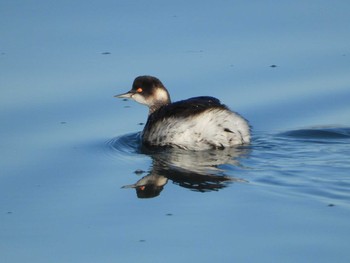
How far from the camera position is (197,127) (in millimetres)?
11547

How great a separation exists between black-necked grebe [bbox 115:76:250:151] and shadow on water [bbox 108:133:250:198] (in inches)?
4.2

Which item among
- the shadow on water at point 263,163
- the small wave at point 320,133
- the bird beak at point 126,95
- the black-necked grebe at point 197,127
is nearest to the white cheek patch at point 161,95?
the bird beak at point 126,95

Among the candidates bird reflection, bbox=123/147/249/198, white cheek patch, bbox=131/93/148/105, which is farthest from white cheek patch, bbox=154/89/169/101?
bird reflection, bbox=123/147/249/198

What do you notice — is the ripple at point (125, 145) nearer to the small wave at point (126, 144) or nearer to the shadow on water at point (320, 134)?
the small wave at point (126, 144)

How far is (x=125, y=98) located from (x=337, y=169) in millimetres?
3406

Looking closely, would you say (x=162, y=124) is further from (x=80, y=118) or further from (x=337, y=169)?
(x=337, y=169)

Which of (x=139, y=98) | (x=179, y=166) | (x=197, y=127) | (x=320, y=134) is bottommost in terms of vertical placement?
(x=179, y=166)

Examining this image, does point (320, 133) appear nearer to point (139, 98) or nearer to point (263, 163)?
point (263, 163)

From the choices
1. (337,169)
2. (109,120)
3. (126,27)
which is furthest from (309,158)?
(126,27)

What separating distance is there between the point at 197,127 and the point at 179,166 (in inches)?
27.4

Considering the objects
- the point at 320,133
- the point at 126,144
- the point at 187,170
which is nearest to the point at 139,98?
the point at 126,144

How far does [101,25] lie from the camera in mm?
14336

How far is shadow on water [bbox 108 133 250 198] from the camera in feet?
33.8

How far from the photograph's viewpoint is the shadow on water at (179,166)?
33.8ft
